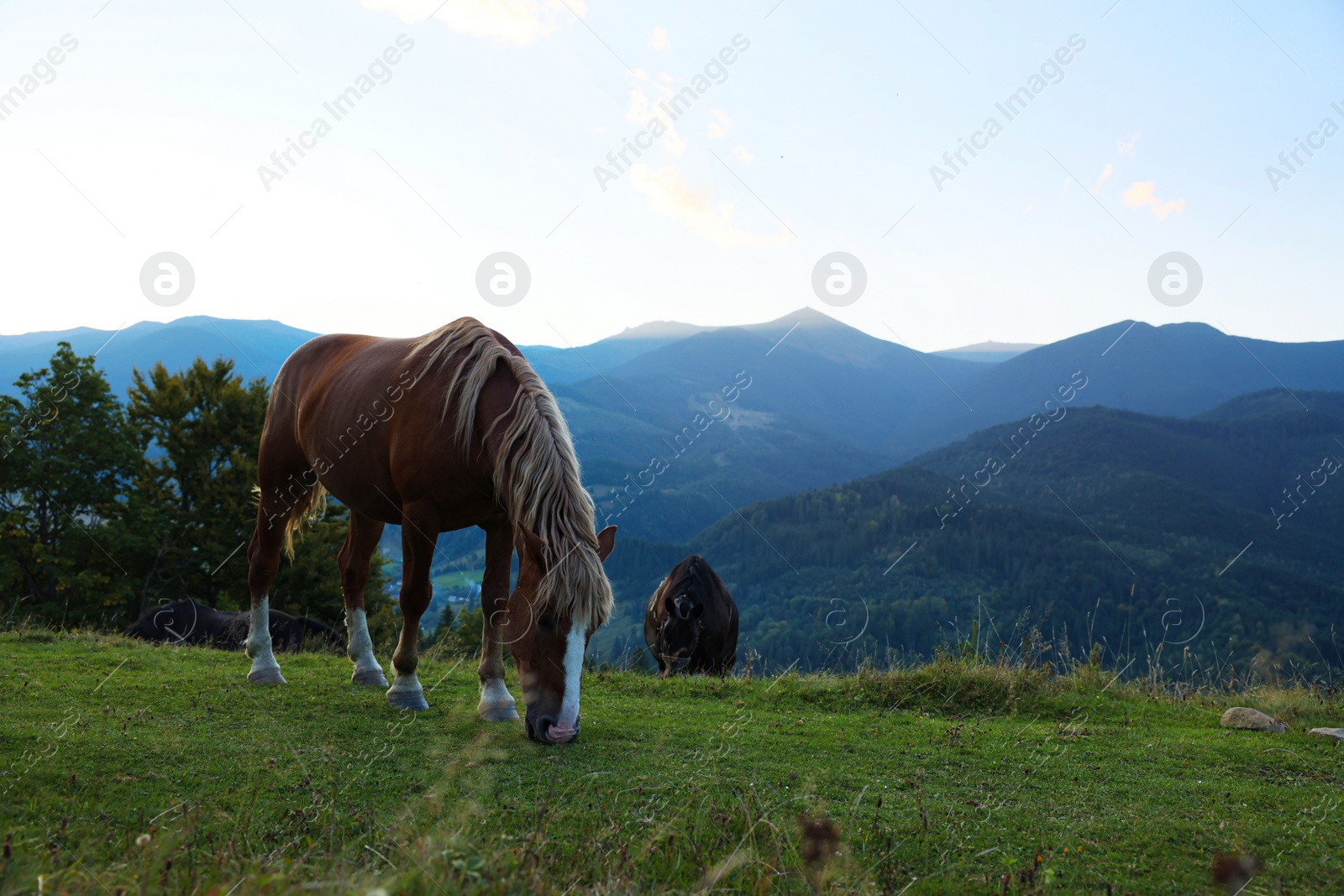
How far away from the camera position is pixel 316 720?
518 centimetres

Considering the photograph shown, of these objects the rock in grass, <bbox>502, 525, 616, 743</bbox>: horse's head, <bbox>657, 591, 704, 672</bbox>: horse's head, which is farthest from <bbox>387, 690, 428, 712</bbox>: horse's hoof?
the rock in grass

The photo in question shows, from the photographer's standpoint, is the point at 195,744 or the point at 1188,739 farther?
the point at 1188,739

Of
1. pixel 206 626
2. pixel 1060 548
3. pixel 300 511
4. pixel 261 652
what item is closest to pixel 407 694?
pixel 261 652

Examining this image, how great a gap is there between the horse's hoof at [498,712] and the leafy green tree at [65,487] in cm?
2686

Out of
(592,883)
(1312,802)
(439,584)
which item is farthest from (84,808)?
(439,584)

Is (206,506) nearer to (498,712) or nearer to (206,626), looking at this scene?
(206,626)

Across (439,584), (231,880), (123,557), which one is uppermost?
(231,880)

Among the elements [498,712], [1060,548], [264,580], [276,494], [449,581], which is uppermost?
[1060,548]

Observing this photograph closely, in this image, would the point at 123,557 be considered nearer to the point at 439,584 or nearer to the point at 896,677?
the point at 896,677

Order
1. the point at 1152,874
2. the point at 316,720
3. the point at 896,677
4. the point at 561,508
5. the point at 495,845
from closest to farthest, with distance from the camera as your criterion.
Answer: the point at 495,845
the point at 1152,874
the point at 561,508
the point at 316,720
the point at 896,677

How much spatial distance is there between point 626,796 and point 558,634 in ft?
3.53

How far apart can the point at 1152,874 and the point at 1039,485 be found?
479 ft

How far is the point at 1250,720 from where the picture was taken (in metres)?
6.15

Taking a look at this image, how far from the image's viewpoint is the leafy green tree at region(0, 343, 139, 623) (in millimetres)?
26844
